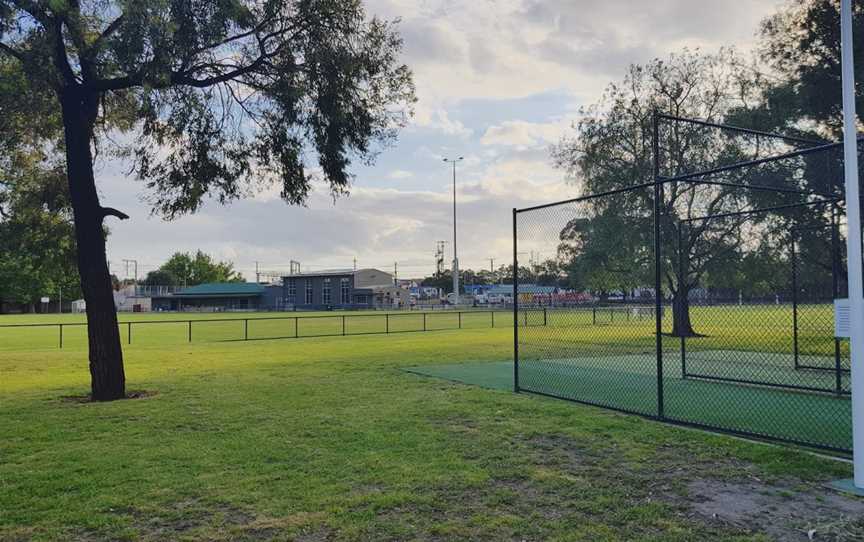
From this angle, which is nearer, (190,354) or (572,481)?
(572,481)

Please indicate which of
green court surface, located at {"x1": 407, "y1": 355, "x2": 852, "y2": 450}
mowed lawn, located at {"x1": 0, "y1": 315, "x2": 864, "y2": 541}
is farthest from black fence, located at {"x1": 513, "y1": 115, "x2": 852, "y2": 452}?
mowed lawn, located at {"x1": 0, "y1": 315, "x2": 864, "y2": 541}

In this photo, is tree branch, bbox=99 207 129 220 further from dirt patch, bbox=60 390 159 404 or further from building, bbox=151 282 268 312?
building, bbox=151 282 268 312

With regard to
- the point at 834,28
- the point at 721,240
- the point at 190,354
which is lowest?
the point at 190,354

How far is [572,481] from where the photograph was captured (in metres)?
5.34

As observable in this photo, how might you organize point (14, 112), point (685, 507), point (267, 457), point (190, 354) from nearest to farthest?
point (685, 507), point (267, 457), point (14, 112), point (190, 354)

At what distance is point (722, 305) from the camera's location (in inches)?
→ 385

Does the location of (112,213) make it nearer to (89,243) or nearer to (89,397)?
(89,243)

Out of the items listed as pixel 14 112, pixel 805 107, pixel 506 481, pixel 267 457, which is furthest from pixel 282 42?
pixel 805 107

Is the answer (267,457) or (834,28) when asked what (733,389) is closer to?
(267,457)

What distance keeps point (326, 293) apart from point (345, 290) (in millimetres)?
3059

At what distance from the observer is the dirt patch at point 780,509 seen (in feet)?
13.8

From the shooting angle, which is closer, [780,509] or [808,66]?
[780,509]

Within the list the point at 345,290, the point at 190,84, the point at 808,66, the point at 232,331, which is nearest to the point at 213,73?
the point at 190,84

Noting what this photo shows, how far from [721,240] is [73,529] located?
606 inches
